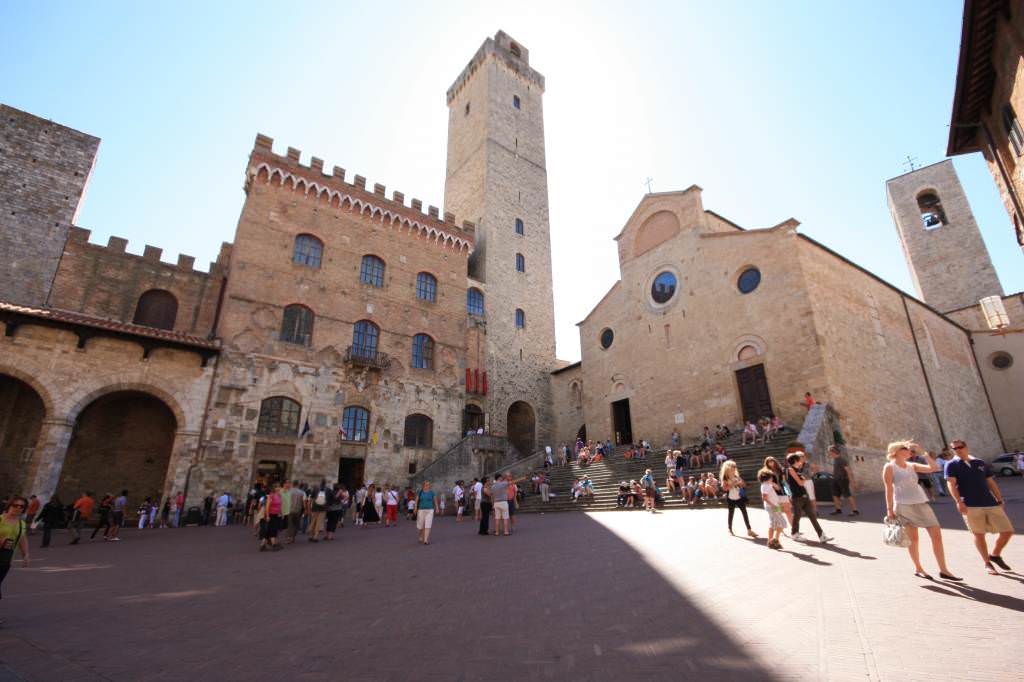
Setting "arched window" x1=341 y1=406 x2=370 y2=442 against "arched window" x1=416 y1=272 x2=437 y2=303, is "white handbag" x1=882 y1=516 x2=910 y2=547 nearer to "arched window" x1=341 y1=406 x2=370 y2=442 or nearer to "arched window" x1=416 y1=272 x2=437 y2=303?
"arched window" x1=341 y1=406 x2=370 y2=442

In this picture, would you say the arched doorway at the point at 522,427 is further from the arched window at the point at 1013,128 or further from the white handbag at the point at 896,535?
the white handbag at the point at 896,535

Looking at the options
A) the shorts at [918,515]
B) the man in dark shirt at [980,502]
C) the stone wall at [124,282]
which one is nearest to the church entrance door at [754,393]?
the man in dark shirt at [980,502]

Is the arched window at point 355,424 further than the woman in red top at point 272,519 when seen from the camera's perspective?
Yes

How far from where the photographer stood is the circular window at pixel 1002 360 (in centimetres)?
2706

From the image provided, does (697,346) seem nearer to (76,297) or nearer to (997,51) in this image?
(997,51)

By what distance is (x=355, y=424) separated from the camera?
68.7ft

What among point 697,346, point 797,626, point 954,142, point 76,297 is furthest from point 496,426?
point 797,626

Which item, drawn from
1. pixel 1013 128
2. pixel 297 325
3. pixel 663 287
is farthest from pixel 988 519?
pixel 297 325

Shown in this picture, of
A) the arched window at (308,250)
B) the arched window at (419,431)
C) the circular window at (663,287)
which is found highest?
the arched window at (308,250)

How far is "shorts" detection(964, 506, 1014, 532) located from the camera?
508cm

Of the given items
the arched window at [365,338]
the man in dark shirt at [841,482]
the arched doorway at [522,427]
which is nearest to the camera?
the man in dark shirt at [841,482]

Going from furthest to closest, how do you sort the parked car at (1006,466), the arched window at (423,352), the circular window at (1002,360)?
the circular window at (1002,360), the arched window at (423,352), the parked car at (1006,466)

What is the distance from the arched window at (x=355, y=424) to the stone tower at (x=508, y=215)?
662 cm

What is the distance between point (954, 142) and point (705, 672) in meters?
15.2
